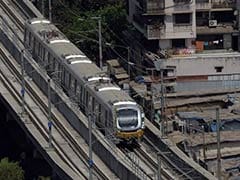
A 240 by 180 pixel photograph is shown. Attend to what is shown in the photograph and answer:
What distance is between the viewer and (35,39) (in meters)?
53.0

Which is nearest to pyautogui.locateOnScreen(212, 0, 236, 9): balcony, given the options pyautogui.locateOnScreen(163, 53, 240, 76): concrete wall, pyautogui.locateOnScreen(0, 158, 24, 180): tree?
pyautogui.locateOnScreen(163, 53, 240, 76): concrete wall

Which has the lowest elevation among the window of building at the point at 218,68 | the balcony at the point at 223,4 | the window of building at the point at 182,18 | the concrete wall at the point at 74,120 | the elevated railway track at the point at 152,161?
the elevated railway track at the point at 152,161

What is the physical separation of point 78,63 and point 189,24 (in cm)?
1418

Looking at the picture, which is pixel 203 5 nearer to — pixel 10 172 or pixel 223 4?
pixel 223 4

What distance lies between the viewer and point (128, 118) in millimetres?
40312

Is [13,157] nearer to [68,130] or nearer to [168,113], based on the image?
[68,130]

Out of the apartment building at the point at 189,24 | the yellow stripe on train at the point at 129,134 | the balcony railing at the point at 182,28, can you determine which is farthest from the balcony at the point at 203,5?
the yellow stripe on train at the point at 129,134

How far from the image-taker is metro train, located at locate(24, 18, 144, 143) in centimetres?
4031

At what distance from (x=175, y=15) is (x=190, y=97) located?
6961mm

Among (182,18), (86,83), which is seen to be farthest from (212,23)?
(86,83)

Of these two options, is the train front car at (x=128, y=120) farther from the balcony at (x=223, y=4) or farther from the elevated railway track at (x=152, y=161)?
the balcony at (x=223, y=4)

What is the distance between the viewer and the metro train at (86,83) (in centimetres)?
4031

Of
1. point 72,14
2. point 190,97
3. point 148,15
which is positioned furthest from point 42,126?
point 72,14

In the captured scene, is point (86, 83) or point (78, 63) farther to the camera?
point (78, 63)
